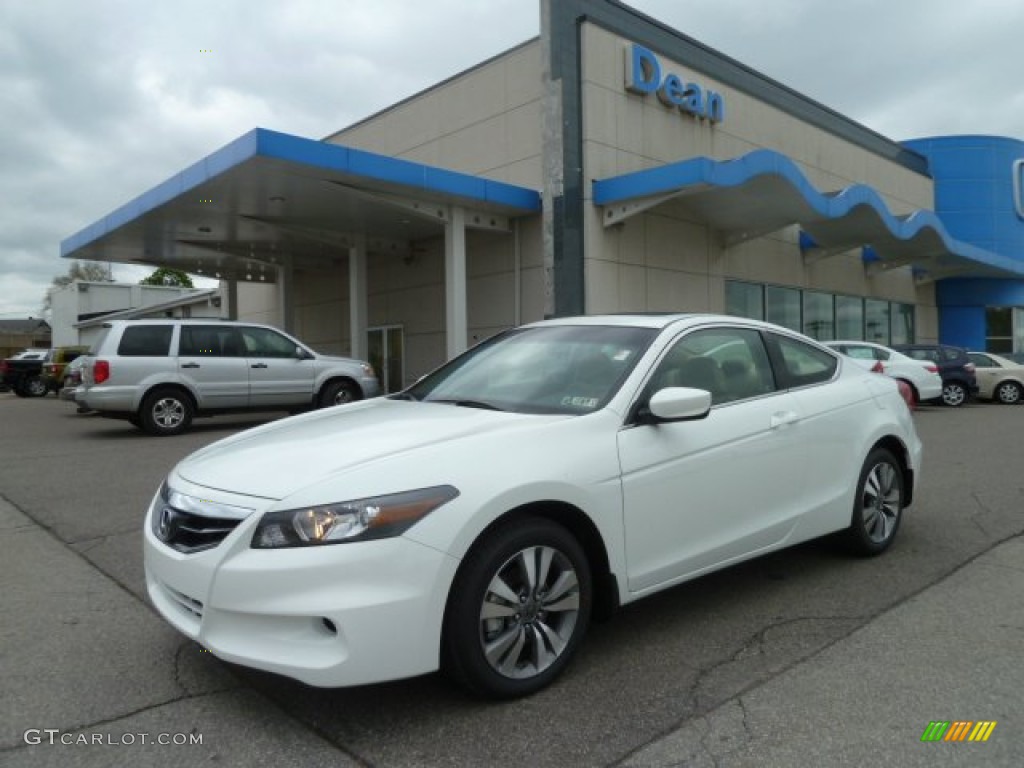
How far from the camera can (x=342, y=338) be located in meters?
23.3

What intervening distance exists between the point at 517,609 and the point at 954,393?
18.5 meters

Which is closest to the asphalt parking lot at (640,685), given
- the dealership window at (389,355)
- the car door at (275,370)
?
the car door at (275,370)

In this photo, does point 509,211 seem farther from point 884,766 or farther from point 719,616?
point 884,766

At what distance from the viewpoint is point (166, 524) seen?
122 inches

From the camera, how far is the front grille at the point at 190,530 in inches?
112

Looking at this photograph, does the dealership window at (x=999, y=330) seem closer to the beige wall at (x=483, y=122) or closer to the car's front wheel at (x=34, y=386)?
the beige wall at (x=483, y=122)

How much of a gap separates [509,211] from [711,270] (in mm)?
6054

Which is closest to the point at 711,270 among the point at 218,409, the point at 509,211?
the point at 509,211

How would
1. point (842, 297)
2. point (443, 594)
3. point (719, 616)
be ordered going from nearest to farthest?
point (443, 594), point (719, 616), point (842, 297)

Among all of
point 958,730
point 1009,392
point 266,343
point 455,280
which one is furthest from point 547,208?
point 958,730

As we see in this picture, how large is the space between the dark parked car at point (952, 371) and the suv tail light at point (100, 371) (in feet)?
53.9

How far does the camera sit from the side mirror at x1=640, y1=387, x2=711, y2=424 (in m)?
3.37

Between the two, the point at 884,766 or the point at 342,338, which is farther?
the point at 342,338

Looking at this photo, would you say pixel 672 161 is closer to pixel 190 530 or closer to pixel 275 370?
pixel 275 370
